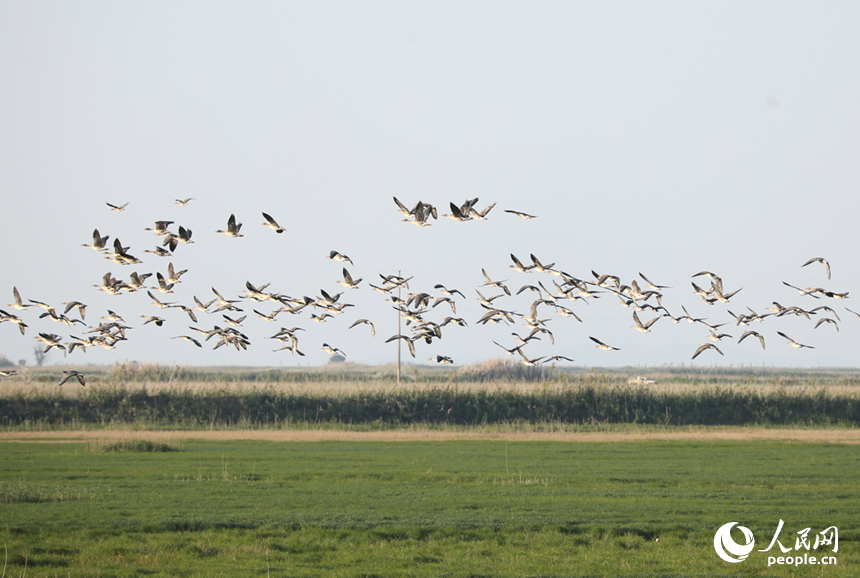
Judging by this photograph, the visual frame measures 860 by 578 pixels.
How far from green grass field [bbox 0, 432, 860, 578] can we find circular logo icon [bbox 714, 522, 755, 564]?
209mm

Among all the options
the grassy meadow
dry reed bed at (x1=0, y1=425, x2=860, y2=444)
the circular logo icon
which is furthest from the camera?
dry reed bed at (x1=0, y1=425, x2=860, y2=444)

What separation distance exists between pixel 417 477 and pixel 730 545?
12157 millimetres

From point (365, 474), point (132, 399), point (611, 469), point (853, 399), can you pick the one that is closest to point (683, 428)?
point (853, 399)

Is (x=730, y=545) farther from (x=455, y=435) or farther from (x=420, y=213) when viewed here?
(x=455, y=435)

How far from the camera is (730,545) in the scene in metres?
17.0

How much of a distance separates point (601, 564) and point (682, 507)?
248 inches

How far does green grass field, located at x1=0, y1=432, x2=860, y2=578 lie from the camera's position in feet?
51.8

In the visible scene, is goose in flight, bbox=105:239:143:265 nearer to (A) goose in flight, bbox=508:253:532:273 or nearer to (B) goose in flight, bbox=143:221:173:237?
(B) goose in flight, bbox=143:221:173:237

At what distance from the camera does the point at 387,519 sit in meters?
19.7

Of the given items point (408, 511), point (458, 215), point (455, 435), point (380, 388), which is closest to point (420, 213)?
point (458, 215)

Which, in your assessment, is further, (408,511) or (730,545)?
(408,511)

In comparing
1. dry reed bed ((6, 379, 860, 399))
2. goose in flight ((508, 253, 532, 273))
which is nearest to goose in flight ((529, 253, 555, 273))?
goose in flight ((508, 253, 532, 273))

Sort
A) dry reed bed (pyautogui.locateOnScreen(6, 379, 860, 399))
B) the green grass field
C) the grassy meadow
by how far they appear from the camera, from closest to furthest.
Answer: the green grass field → the grassy meadow → dry reed bed (pyautogui.locateOnScreen(6, 379, 860, 399))

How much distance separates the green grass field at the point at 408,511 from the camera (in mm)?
15781
